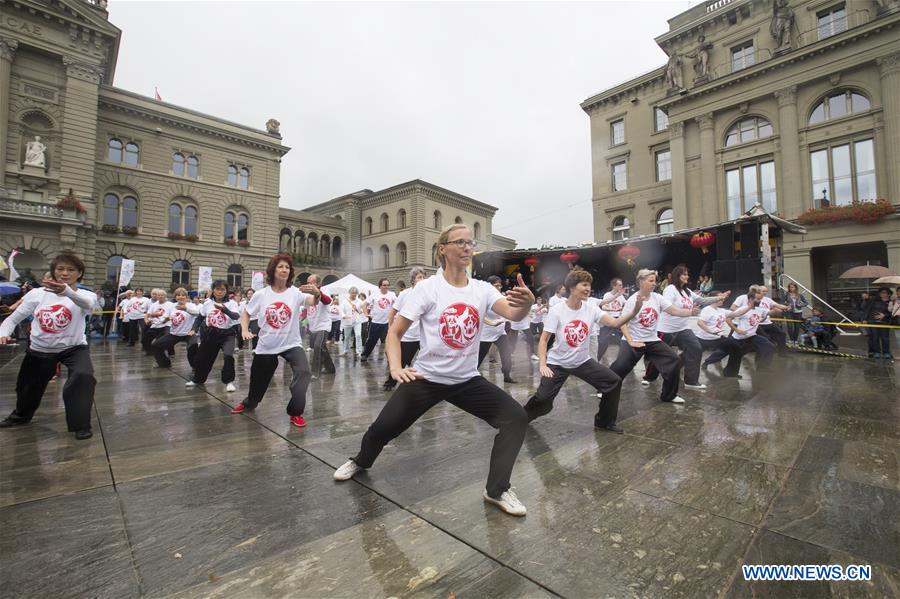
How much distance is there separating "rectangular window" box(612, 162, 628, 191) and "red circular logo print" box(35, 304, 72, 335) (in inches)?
1205

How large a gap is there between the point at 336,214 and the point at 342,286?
1522 inches

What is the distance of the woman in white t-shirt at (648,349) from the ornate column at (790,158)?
2114cm

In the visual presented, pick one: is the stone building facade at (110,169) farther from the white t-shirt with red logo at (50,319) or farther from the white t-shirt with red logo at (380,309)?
the white t-shirt with red logo at (50,319)

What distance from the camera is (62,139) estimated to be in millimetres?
26141

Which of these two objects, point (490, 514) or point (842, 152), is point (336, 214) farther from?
point (490, 514)

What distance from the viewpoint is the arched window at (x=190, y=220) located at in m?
33.6

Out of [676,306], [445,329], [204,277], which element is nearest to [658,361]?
[676,306]

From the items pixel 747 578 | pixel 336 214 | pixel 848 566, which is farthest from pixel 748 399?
pixel 336 214

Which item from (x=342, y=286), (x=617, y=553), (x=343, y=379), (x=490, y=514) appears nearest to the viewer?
(x=617, y=553)

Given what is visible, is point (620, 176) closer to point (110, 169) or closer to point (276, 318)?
point (276, 318)

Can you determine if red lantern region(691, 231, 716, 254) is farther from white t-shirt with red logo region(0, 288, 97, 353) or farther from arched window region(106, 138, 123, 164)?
arched window region(106, 138, 123, 164)

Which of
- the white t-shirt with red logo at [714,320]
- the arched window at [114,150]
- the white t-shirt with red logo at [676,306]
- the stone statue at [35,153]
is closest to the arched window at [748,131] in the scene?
the white t-shirt with red logo at [714,320]

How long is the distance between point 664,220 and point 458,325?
92.9 feet

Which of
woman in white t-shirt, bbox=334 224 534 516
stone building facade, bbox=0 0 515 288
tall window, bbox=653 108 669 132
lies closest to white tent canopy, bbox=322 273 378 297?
woman in white t-shirt, bbox=334 224 534 516
